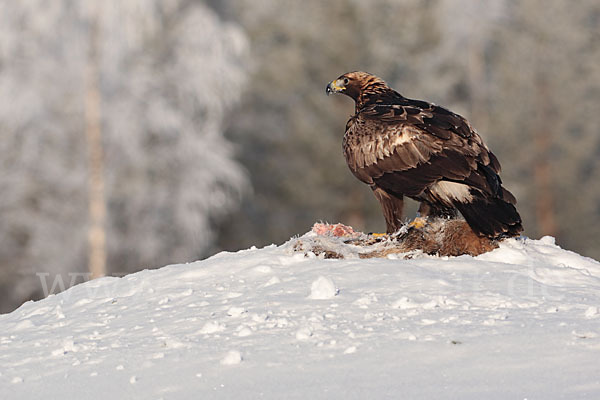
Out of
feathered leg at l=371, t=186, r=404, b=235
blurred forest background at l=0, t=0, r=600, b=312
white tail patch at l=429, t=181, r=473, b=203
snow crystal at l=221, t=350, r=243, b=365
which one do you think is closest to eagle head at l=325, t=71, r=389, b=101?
feathered leg at l=371, t=186, r=404, b=235

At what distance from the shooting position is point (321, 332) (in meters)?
4.74

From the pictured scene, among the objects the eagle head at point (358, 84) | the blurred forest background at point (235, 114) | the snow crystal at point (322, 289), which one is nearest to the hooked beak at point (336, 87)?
the eagle head at point (358, 84)

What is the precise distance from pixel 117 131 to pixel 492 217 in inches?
536

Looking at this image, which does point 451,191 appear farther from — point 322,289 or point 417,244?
point 322,289

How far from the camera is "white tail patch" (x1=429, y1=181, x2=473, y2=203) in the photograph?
679cm

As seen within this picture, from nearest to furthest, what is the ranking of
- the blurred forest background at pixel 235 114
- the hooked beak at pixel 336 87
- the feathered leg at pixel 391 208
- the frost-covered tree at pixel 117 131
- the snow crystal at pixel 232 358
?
the snow crystal at pixel 232 358, the feathered leg at pixel 391 208, the hooked beak at pixel 336 87, the frost-covered tree at pixel 117 131, the blurred forest background at pixel 235 114

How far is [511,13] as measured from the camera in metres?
34.2

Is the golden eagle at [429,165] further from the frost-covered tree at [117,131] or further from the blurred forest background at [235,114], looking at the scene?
the frost-covered tree at [117,131]

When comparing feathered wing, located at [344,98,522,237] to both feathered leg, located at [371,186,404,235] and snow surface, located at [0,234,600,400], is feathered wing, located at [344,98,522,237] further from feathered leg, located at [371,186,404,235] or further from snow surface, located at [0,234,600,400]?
snow surface, located at [0,234,600,400]

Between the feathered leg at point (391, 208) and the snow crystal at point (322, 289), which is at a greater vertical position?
the feathered leg at point (391, 208)

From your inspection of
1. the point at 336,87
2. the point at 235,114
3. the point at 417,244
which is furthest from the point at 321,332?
the point at 235,114

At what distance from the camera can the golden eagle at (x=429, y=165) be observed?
6.61 meters

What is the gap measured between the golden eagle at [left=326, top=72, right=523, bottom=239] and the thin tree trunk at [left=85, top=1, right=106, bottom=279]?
1172 cm

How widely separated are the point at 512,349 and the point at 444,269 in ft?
5.70
